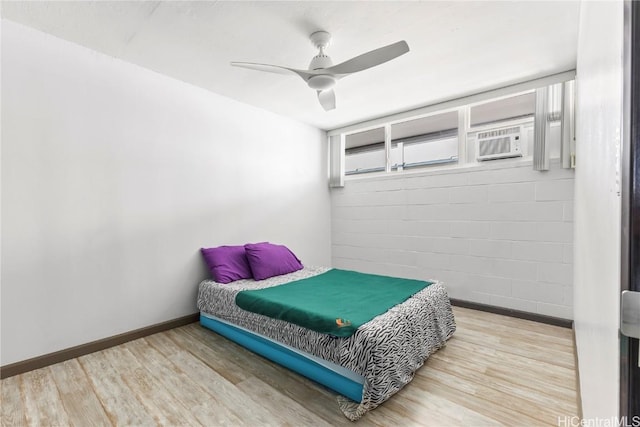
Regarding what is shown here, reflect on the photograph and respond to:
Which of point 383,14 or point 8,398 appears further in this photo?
point 383,14

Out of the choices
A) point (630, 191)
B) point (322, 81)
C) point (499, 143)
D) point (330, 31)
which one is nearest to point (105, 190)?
point (322, 81)

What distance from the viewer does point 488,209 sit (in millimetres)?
3336

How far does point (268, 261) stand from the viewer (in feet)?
10.6

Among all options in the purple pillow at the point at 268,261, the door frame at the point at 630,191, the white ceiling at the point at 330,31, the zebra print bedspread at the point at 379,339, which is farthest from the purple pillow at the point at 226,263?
the door frame at the point at 630,191

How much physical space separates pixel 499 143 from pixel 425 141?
0.95 meters

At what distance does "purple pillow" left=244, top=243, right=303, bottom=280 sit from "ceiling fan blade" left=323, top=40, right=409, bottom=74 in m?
2.05

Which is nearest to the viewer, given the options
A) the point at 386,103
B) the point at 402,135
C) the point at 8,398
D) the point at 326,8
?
the point at 8,398

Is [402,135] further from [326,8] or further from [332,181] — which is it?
[326,8]

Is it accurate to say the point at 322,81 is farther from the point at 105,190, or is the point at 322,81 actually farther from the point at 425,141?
the point at 425,141

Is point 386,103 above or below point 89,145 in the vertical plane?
above

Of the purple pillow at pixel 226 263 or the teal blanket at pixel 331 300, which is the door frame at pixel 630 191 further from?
the purple pillow at pixel 226 263

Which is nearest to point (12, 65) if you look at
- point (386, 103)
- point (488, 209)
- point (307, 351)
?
point (307, 351)

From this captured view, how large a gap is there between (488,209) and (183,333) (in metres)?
3.58

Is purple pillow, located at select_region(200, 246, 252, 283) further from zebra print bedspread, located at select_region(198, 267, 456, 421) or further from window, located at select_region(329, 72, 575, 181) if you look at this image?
window, located at select_region(329, 72, 575, 181)
